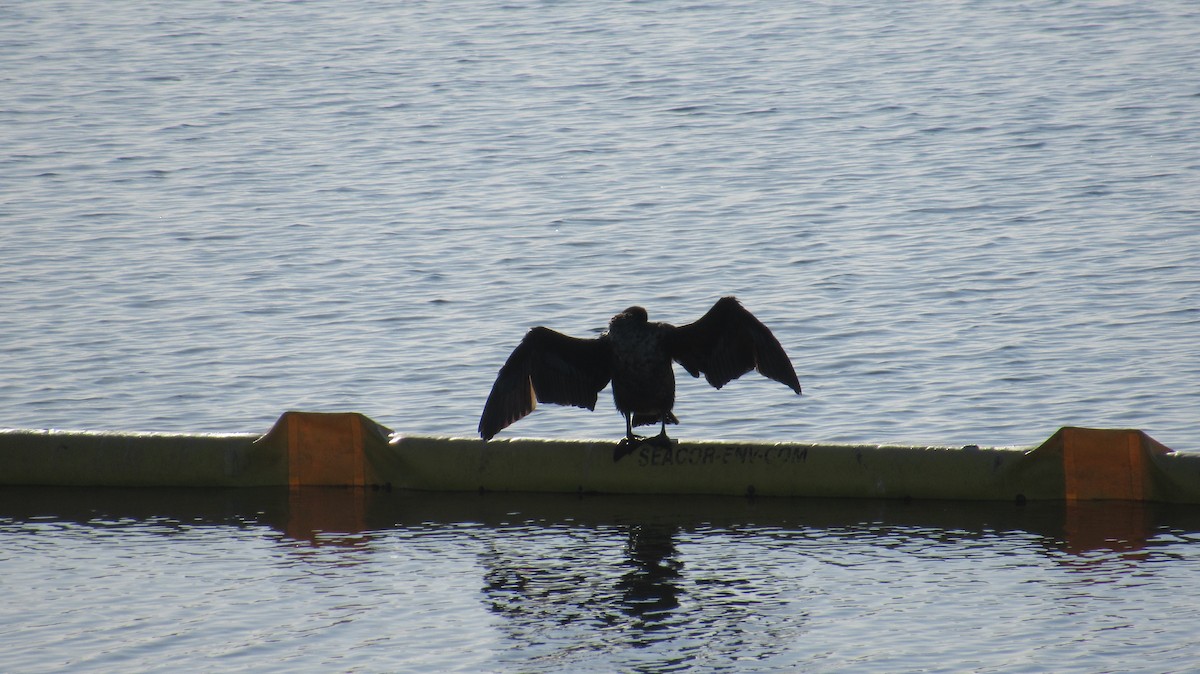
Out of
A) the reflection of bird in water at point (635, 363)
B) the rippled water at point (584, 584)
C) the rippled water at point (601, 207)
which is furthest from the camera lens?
the rippled water at point (601, 207)

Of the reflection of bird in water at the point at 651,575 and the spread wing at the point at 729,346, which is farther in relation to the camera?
the spread wing at the point at 729,346

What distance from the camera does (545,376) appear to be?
7.72 metres

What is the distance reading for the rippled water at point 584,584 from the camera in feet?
19.6

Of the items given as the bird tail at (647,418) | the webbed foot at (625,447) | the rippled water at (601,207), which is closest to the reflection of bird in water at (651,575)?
the webbed foot at (625,447)

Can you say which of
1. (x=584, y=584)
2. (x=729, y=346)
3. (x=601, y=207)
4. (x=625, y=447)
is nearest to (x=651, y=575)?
(x=584, y=584)

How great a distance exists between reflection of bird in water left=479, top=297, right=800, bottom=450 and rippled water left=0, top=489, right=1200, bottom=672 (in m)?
0.47

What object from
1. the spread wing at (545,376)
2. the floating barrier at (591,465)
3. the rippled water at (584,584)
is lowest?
the rippled water at (584,584)

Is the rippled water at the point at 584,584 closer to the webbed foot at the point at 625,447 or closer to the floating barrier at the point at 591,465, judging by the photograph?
the floating barrier at the point at 591,465

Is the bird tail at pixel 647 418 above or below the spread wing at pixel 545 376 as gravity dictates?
below

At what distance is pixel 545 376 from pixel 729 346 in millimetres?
882

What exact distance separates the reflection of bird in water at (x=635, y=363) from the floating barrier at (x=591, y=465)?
22 cm

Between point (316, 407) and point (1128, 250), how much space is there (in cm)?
706

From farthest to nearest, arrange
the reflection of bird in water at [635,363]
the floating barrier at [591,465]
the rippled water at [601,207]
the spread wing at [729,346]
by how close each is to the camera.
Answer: the rippled water at [601,207], the spread wing at [729,346], the reflection of bird in water at [635,363], the floating barrier at [591,465]

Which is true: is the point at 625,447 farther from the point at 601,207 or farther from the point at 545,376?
the point at 601,207
